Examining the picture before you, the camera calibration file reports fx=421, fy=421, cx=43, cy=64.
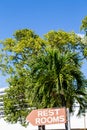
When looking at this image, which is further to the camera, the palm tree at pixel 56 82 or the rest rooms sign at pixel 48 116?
the palm tree at pixel 56 82

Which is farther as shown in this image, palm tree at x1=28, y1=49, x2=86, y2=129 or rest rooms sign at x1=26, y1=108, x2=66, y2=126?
palm tree at x1=28, y1=49, x2=86, y2=129

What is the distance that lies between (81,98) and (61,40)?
1582cm

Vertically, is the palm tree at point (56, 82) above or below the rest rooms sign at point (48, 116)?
above

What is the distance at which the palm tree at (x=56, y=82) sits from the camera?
33.9 meters

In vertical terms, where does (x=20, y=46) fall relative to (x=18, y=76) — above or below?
above

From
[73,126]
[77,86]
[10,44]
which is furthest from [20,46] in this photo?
[73,126]

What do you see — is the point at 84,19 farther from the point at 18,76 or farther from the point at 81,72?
the point at 18,76

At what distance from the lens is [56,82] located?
110 ft

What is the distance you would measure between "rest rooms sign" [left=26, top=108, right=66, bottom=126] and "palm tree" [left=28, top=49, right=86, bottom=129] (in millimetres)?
19741

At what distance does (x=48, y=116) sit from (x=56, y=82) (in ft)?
66.0

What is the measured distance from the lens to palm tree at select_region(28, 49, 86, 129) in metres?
33.9

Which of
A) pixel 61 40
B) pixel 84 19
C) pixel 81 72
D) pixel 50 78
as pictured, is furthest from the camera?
pixel 61 40

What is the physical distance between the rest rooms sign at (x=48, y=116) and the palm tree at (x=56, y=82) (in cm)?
1974

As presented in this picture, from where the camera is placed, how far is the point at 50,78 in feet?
111
